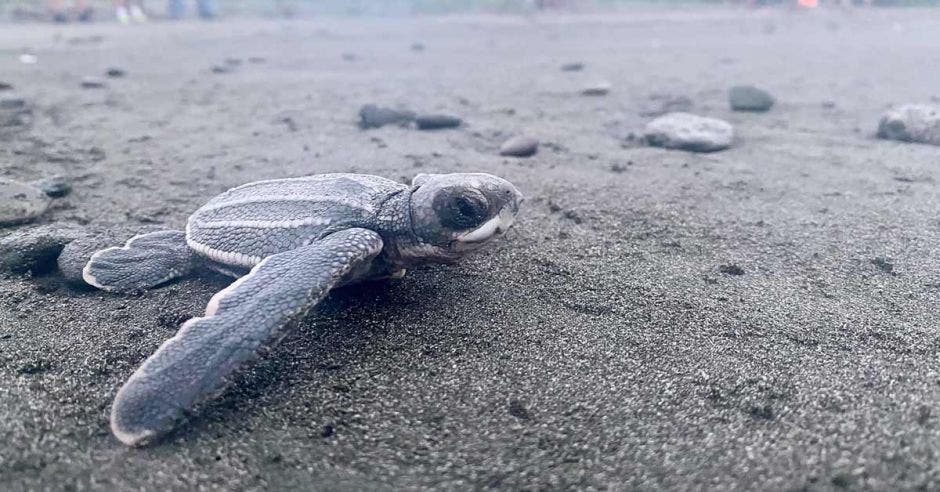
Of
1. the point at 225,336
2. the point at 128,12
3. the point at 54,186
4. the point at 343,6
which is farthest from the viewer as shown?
the point at 343,6

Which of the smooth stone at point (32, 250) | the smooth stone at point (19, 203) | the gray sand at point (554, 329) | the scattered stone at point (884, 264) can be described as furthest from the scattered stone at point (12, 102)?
the scattered stone at point (884, 264)

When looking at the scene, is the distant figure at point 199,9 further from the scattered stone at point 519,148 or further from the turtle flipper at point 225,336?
the turtle flipper at point 225,336

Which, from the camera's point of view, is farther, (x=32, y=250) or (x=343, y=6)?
(x=343, y=6)

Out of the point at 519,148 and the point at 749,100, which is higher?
the point at 749,100

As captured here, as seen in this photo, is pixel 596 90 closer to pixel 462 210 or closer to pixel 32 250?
pixel 462 210

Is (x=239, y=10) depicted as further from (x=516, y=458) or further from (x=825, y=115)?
(x=516, y=458)

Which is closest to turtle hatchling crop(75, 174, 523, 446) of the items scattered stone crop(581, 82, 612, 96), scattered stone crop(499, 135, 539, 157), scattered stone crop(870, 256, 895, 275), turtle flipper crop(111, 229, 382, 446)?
turtle flipper crop(111, 229, 382, 446)

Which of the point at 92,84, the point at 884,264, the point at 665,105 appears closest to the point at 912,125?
the point at 665,105
